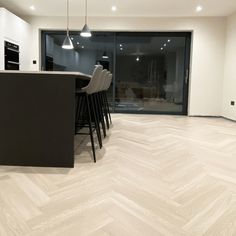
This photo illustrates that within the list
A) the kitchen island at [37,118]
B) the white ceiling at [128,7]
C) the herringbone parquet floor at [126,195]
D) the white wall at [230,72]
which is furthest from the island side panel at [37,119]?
the white wall at [230,72]

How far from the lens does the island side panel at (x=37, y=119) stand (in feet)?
8.01

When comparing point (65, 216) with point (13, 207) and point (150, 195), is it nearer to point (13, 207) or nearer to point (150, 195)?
point (13, 207)

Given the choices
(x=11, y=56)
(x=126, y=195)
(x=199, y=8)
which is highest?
(x=199, y=8)

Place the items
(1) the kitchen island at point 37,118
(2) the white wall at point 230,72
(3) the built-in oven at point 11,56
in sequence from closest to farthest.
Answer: (1) the kitchen island at point 37,118 → (3) the built-in oven at point 11,56 → (2) the white wall at point 230,72

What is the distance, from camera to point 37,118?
97.4 inches

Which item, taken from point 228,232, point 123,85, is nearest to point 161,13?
point 123,85

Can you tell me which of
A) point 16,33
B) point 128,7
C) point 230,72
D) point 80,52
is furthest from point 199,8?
point 16,33

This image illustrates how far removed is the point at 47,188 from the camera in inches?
79.0

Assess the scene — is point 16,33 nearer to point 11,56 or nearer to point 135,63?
point 11,56

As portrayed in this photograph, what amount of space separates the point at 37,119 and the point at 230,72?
17.6ft

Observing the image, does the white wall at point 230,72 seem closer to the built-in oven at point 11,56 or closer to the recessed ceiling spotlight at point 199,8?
the recessed ceiling spotlight at point 199,8

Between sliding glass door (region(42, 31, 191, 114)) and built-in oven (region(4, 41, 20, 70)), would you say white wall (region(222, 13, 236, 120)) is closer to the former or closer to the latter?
sliding glass door (region(42, 31, 191, 114))

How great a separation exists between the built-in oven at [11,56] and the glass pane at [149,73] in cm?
272

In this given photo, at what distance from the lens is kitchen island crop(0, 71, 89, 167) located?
2438mm
